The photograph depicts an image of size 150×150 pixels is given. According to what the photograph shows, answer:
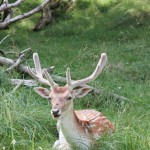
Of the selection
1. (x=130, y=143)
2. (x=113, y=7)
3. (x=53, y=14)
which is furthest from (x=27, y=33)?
(x=130, y=143)

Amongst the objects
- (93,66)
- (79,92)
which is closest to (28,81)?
(79,92)

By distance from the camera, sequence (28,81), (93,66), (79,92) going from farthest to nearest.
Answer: (93,66) → (28,81) → (79,92)

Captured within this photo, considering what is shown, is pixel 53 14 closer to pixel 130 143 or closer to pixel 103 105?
pixel 103 105

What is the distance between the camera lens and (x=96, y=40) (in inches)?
573

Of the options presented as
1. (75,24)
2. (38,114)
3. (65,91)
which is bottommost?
(75,24)

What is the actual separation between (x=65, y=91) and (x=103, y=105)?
266cm

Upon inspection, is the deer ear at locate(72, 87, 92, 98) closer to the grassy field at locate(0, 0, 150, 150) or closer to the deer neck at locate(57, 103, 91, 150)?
the deer neck at locate(57, 103, 91, 150)

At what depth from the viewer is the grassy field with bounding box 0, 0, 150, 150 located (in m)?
5.45

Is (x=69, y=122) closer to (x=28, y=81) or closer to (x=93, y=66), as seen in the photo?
(x=28, y=81)

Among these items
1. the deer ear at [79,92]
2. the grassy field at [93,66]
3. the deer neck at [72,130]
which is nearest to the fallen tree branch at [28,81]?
the grassy field at [93,66]

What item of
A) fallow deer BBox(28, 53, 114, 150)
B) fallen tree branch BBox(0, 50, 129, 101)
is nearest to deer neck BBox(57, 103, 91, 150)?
fallow deer BBox(28, 53, 114, 150)

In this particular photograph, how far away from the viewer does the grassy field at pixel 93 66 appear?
545 centimetres

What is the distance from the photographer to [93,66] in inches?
433

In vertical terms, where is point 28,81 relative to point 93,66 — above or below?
above
